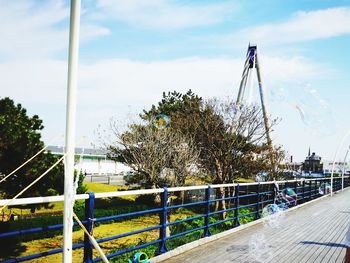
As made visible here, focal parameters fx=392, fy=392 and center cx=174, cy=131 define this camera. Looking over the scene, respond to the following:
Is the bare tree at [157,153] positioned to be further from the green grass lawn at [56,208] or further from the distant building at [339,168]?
the distant building at [339,168]

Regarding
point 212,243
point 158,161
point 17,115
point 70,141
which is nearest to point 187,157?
point 158,161

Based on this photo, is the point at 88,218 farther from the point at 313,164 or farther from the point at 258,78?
the point at 313,164

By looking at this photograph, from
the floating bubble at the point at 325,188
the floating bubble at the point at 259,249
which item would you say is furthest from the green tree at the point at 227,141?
the floating bubble at the point at 259,249

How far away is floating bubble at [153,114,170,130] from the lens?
961 inches

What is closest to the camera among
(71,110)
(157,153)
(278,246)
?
(71,110)

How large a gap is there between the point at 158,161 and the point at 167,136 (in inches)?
109

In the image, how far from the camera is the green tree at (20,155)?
13258 mm

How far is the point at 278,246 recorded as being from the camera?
822 cm

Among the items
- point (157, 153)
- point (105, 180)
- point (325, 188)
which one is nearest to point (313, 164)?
point (105, 180)

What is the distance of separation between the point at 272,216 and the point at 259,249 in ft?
18.5

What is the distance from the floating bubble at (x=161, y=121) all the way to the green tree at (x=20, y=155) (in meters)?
10.2

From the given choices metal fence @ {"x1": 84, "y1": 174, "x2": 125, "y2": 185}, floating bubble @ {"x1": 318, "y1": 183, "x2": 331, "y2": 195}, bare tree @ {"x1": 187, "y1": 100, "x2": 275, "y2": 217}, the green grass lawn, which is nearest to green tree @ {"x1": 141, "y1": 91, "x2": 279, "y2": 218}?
bare tree @ {"x1": 187, "y1": 100, "x2": 275, "y2": 217}

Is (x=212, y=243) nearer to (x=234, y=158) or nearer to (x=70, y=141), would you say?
(x=70, y=141)

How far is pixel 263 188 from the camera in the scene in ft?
89.2
